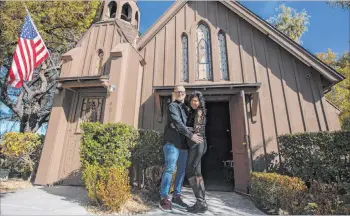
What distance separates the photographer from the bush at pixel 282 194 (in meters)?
3.91

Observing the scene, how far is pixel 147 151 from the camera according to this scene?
5375 millimetres

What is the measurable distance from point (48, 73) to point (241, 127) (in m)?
14.0

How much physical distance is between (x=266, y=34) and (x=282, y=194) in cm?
591

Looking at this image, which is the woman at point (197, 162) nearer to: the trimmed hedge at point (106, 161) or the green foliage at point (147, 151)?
the trimmed hedge at point (106, 161)

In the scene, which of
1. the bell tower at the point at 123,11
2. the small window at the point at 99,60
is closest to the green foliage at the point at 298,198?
the small window at the point at 99,60

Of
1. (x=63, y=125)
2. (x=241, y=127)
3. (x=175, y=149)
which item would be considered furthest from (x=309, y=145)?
(x=63, y=125)

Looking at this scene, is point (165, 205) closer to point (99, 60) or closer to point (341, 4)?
point (99, 60)

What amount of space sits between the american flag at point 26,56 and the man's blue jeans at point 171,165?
4869mm

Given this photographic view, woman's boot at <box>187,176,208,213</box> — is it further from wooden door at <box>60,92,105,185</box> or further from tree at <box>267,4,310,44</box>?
tree at <box>267,4,310,44</box>

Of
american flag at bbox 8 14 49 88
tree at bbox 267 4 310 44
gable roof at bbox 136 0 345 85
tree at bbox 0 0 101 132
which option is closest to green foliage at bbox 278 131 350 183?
gable roof at bbox 136 0 345 85

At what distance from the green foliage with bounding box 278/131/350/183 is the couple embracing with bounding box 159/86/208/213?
2.89 metres

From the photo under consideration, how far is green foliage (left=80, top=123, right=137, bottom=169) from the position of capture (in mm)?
4391

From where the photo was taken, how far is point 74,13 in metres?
12.6

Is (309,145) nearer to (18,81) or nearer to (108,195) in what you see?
(108,195)
